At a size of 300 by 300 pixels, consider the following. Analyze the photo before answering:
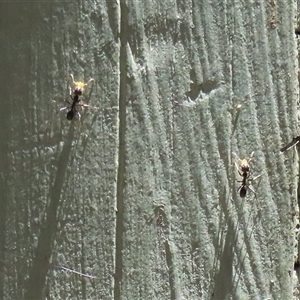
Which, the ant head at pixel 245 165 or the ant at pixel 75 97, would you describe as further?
the ant head at pixel 245 165

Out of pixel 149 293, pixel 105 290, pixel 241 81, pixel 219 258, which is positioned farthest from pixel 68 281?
pixel 241 81

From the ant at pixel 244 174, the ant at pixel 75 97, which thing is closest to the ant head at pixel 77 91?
the ant at pixel 75 97

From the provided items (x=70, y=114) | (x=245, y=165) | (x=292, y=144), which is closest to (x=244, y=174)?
(x=245, y=165)

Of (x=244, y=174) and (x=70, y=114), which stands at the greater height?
(x=70, y=114)

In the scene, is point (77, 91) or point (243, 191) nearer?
point (77, 91)

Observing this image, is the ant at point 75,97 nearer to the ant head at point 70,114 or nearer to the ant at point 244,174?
the ant head at point 70,114

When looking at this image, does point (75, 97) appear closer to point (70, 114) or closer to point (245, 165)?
point (70, 114)

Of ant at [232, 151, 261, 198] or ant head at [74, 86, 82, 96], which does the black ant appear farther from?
ant head at [74, 86, 82, 96]

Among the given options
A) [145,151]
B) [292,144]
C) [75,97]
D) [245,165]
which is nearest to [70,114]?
→ [75,97]

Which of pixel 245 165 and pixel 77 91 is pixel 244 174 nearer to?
pixel 245 165
